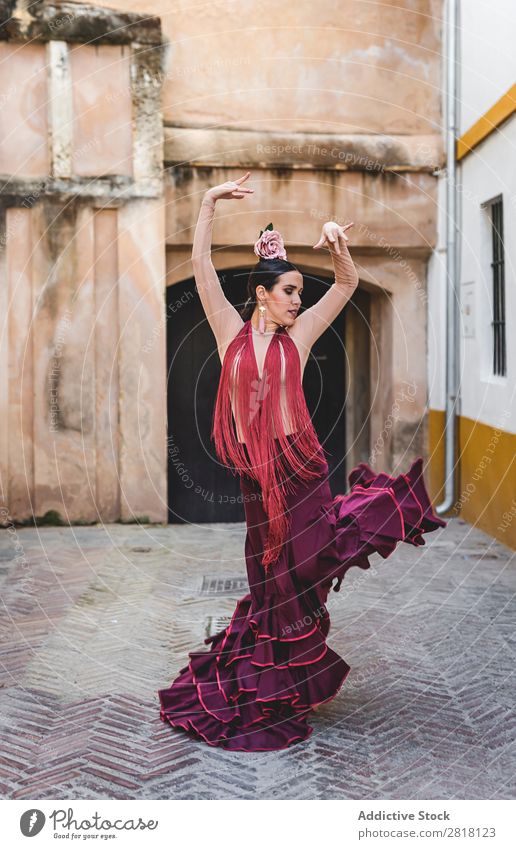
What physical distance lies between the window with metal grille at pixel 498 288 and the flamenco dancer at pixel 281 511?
5350 mm

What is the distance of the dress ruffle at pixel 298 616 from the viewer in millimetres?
4594

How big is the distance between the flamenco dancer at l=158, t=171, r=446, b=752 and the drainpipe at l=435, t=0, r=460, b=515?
6185mm

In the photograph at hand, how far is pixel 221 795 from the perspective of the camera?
405cm

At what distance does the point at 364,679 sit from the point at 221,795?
170 centimetres

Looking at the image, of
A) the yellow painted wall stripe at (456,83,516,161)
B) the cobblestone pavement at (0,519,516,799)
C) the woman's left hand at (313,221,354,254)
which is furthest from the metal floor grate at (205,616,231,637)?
the yellow painted wall stripe at (456,83,516,161)

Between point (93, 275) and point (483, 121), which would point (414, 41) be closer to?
point (483, 121)

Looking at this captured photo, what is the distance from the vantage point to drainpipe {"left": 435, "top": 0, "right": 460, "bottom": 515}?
10781mm

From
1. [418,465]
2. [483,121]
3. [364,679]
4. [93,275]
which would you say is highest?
[483,121]

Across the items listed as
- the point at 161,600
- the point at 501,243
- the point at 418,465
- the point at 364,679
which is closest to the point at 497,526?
the point at 501,243

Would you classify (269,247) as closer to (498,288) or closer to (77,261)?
(498,288)

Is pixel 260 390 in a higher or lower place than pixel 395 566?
higher

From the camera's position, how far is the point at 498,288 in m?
9.90

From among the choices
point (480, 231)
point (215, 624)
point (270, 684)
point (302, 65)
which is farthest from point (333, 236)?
point (302, 65)

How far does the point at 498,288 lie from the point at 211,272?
583 centimetres
